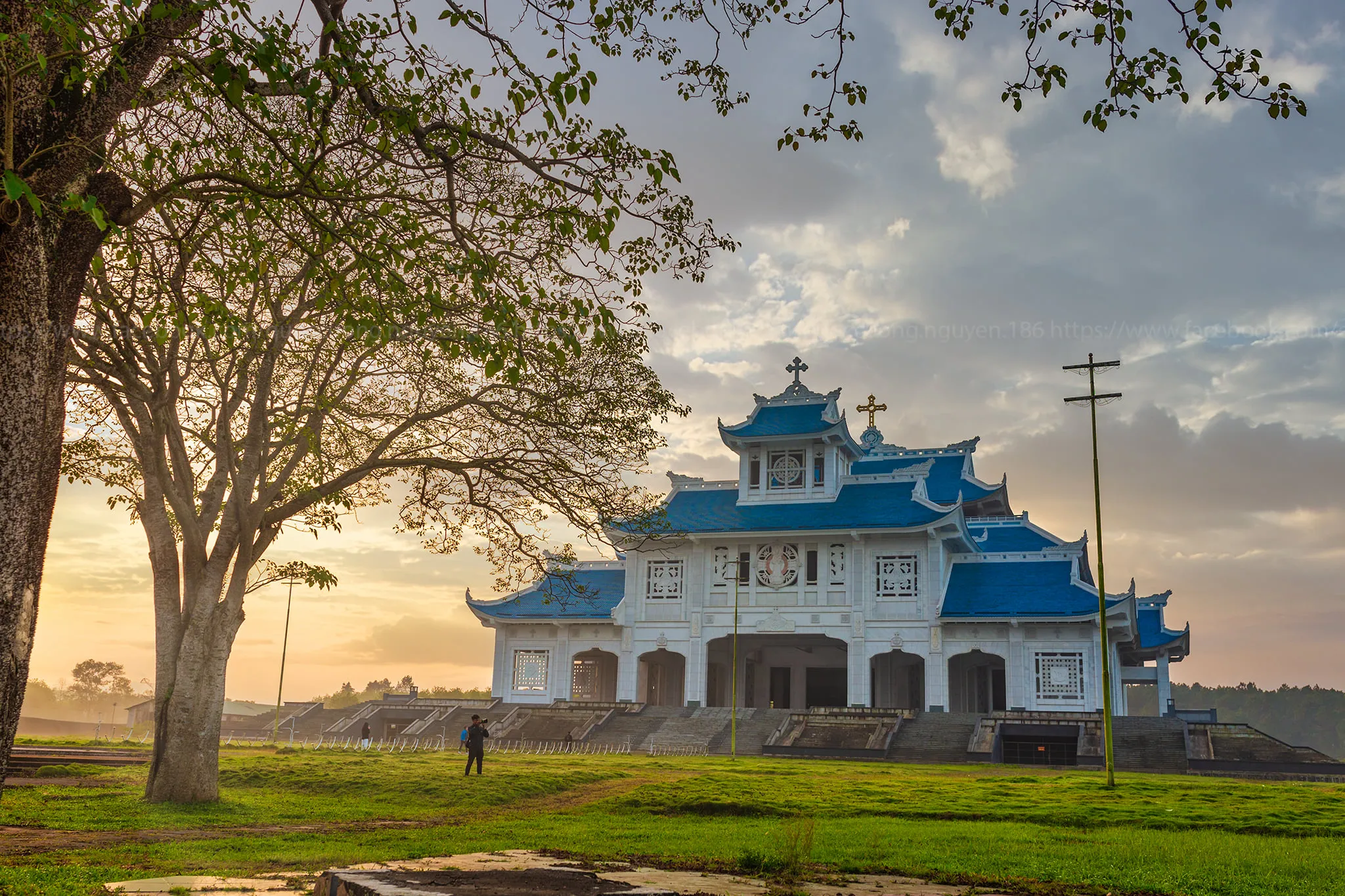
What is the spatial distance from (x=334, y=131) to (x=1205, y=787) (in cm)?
2041

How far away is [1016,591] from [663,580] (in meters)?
14.6

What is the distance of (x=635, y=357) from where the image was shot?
1672 centimetres

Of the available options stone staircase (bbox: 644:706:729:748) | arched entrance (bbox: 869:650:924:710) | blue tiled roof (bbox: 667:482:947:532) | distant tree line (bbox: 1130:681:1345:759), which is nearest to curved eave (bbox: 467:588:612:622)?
blue tiled roof (bbox: 667:482:947:532)

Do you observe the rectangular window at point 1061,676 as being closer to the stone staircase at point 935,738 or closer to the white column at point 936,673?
the stone staircase at point 935,738

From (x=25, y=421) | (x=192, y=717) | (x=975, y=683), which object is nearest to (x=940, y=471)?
(x=975, y=683)

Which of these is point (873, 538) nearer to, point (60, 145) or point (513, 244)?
point (513, 244)

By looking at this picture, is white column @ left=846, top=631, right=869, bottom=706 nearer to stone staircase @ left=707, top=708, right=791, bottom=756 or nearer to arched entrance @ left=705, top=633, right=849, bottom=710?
stone staircase @ left=707, top=708, right=791, bottom=756

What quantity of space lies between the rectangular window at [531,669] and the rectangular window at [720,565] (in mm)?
8419

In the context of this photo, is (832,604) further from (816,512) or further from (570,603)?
(570,603)

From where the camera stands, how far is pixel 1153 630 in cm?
4669

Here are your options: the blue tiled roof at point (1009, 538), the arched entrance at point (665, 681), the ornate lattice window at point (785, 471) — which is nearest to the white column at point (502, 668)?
the arched entrance at point (665, 681)

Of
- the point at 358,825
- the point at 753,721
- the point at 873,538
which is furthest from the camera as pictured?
the point at 873,538

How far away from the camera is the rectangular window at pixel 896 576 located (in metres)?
41.7

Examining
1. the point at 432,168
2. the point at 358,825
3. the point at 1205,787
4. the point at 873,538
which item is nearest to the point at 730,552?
the point at 873,538
